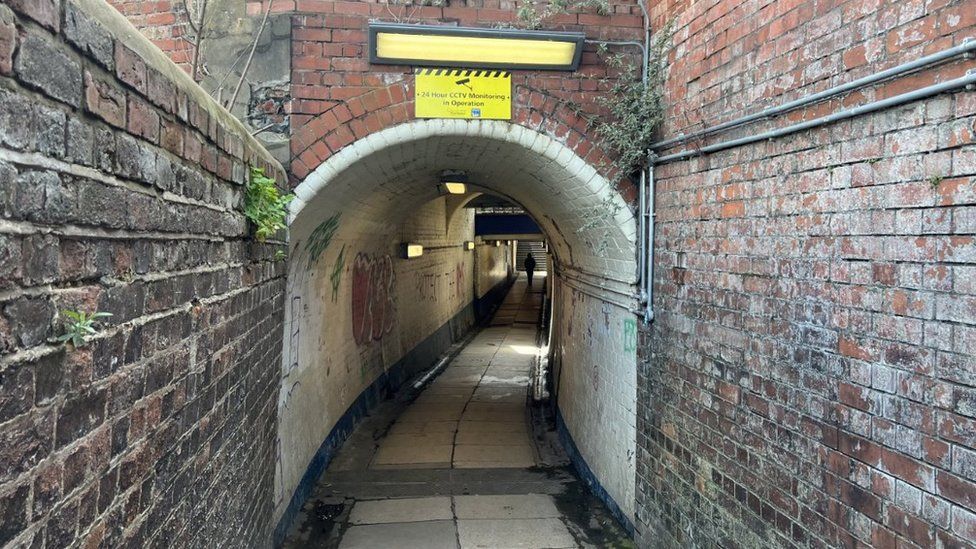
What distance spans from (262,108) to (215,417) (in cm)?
311

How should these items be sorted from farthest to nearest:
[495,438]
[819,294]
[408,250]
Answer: [408,250]
[495,438]
[819,294]

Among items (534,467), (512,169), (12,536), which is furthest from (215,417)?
(534,467)

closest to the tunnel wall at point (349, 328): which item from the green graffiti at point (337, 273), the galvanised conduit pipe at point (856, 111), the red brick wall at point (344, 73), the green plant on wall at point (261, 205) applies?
the green graffiti at point (337, 273)

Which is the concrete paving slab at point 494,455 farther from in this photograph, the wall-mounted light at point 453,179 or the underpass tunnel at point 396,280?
the wall-mounted light at point 453,179

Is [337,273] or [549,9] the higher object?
[549,9]

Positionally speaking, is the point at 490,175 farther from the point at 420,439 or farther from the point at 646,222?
the point at 420,439

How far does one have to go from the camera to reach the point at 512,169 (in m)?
6.72

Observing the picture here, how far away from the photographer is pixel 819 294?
3152 mm

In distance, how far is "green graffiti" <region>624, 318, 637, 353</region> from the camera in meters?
5.33

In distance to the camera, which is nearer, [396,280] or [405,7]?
[405,7]

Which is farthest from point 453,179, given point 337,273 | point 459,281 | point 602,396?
point 459,281

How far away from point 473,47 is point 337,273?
3324 mm

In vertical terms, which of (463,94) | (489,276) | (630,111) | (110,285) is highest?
(463,94)

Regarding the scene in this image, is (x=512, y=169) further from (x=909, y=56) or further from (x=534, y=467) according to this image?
(x=909, y=56)
